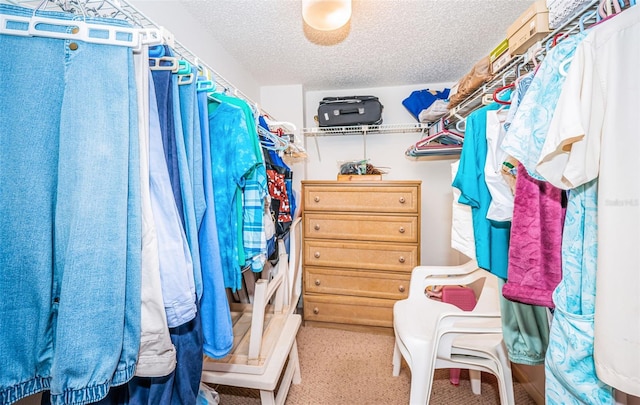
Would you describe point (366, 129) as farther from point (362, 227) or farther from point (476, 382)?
point (476, 382)

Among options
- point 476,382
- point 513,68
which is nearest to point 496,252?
point 513,68

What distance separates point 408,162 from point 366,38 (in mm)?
1178

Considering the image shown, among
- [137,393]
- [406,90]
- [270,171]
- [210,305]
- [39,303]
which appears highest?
[406,90]

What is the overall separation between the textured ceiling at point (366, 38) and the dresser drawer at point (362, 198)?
97 cm

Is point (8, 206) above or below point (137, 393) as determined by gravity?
above

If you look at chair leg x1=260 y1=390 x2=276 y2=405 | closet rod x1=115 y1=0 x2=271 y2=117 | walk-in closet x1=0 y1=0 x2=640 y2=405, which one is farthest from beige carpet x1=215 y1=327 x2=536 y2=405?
closet rod x1=115 y1=0 x2=271 y2=117

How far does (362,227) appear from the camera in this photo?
1.96 metres

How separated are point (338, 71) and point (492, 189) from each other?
171 cm

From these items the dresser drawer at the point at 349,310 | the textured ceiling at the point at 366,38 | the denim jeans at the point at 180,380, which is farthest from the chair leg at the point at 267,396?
the textured ceiling at the point at 366,38

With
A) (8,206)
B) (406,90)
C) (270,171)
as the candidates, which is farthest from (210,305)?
(406,90)

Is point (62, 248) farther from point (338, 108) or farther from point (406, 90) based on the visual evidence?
point (406, 90)

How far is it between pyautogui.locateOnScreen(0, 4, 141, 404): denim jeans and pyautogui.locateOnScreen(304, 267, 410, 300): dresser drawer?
165 centimetres

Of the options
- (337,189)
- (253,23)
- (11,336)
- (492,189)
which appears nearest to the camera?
(11,336)

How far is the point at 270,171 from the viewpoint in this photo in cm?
113
